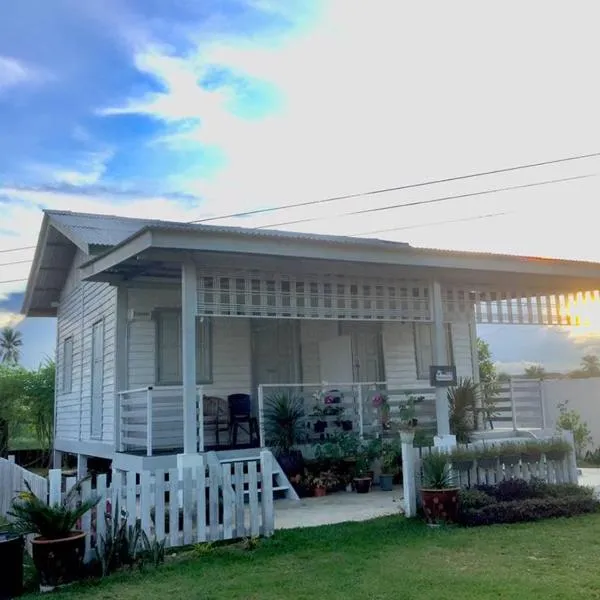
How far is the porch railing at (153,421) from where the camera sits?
10.8 metres

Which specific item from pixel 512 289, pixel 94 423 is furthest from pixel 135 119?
pixel 512 289

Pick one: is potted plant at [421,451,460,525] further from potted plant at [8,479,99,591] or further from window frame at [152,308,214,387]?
window frame at [152,308,214,387]

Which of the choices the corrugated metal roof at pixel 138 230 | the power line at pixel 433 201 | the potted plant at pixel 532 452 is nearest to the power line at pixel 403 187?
the power line at pixel 433 201

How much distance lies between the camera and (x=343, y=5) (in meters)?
9.85

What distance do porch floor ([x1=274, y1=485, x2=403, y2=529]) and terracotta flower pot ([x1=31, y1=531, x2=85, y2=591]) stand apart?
8.30ft

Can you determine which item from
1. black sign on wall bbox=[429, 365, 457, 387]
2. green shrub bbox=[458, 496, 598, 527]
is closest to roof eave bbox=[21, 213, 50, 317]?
black sign on wall bbox=[429, 365, 457, 387]

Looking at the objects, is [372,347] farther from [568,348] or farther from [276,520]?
[568,348]

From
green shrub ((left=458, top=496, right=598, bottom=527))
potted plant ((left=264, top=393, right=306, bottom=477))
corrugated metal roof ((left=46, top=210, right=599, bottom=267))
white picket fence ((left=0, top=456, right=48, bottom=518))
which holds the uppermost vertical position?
corrugated metal roof ((left=46, top=210, right=599, bottom=267))

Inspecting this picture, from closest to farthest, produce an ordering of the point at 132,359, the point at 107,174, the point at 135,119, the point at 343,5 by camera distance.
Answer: the point at 343,5 → the point at 132,359 → the point at 135,119 → the point at 107,174

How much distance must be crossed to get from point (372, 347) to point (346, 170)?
4713 millimetres

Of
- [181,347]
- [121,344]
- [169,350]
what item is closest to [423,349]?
[181,347]

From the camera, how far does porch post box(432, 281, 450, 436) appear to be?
414 inches

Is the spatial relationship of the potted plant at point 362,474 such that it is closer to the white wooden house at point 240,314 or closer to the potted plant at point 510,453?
the white wooden house at point 240,314

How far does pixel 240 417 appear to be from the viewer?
11.3m
